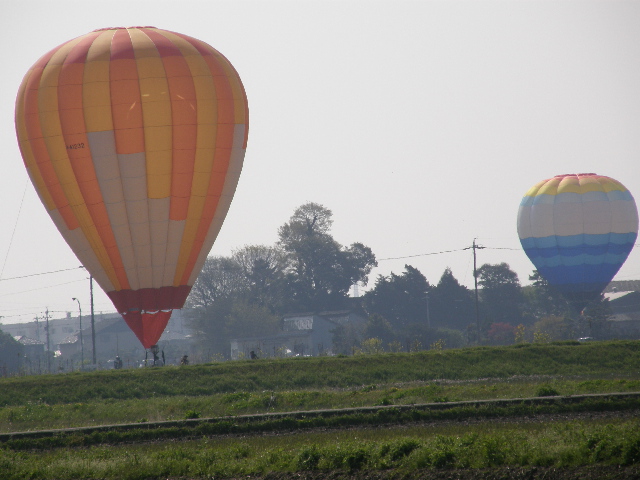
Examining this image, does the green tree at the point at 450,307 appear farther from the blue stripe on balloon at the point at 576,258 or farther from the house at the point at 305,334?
the blue stripe on balloon at the point at 576,258

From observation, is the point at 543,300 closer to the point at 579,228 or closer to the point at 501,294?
the point at 501,294

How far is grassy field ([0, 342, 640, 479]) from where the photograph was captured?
57.6 ft

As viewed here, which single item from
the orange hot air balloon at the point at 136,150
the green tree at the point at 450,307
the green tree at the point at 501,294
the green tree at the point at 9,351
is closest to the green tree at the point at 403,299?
the green tree at the point at 450,307

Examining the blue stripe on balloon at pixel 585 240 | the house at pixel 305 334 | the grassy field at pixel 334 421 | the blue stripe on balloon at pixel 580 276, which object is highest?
the blue stripe on balloon at pixel 585 240

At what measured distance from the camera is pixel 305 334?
106m

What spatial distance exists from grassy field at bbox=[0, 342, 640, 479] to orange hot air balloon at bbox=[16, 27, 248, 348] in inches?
181

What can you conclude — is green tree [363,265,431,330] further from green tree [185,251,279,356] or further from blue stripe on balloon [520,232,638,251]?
blue stripe on balloon [520,232,638,251]

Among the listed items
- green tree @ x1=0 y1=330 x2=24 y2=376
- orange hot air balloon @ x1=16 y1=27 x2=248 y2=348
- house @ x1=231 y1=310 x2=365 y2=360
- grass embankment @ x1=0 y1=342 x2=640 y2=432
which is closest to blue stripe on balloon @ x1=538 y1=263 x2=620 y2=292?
house @ x1=231 y1=310 x2=365 y2=360

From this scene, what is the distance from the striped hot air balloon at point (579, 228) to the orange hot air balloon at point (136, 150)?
136ft

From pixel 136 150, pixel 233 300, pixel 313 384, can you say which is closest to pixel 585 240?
pixel 313 384

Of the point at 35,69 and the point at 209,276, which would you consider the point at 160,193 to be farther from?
the point at 209,276

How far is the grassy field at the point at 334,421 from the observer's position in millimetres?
17547

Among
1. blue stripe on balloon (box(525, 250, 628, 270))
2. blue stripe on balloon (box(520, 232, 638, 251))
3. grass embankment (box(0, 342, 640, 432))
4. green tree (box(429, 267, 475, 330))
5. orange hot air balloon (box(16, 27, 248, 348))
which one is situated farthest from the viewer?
green tree (box(429, 267, 475, 330))

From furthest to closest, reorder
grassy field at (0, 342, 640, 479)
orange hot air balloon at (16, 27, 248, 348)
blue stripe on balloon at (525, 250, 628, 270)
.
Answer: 1. blue stripe on balloon at (525, 250, 628, 270)
2. orange hot air balloon at (16, 27, 248, 348)
3. grassy field at (0, 342, 640, 479)
